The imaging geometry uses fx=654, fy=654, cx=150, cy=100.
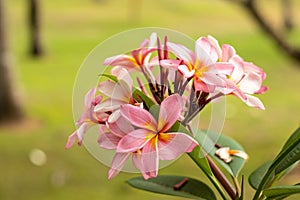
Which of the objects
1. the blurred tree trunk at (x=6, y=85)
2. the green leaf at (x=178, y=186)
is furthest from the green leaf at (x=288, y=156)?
the blurred tree trunk at (x=6, y=85)

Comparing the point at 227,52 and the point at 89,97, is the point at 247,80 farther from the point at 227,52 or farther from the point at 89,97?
the point at 89,97

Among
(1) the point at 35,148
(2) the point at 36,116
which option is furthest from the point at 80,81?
(2) the point at 36,116

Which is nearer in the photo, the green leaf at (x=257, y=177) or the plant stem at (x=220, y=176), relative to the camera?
the plant stem at (x=220, y=176)

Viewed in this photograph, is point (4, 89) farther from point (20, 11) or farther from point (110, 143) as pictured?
point (20, 11)

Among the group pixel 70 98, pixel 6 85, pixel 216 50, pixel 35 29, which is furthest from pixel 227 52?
pixel 35 29

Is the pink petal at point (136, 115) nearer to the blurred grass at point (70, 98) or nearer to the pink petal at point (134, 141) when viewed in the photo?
the pink petal at point (134, 141)

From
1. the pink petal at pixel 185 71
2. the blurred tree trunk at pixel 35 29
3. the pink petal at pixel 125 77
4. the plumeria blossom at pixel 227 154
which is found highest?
the pink petal at pixel 185 71
